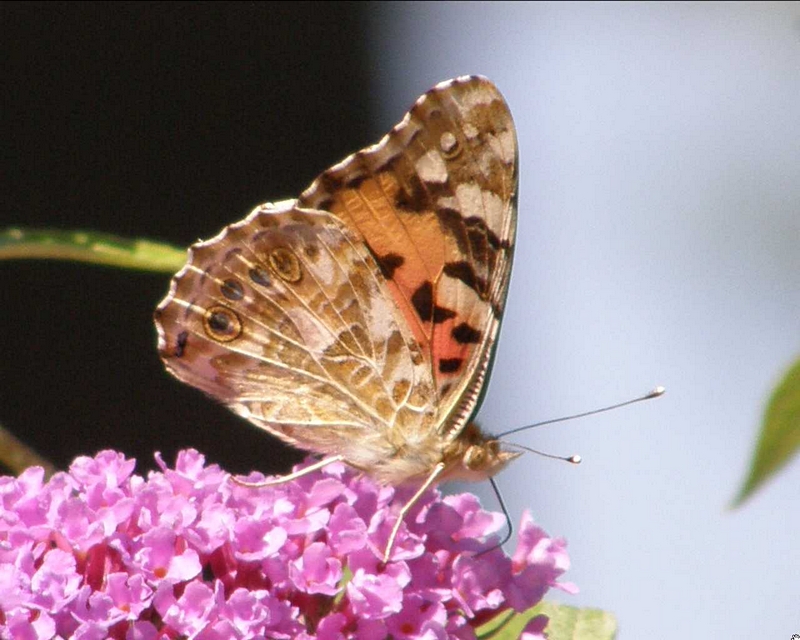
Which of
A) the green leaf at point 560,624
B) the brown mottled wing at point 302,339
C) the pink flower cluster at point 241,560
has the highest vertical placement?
the brown mottled wing at point 302,339

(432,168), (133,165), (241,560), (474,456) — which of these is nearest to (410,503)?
(474,456)

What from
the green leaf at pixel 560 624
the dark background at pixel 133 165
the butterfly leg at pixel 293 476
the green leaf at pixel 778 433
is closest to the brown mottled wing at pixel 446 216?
the butterfly leg at pixel 293 476

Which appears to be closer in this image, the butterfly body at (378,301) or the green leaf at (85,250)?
the butterfly body at (378,301)

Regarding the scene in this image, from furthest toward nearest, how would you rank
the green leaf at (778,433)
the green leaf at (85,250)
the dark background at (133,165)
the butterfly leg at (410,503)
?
the dark background at (133,165) < the green leaf at (85,250) < the butterfly leg at (410,503) < the green leaf at (778,433)

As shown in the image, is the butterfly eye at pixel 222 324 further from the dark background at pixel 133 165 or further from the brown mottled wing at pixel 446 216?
the dark background at pixel 133 165

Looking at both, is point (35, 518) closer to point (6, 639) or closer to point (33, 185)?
point (6, 639)

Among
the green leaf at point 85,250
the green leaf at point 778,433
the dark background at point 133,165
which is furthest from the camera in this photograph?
the dark background at point 133,165

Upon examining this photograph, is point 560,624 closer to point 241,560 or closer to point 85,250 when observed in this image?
point 241,560
